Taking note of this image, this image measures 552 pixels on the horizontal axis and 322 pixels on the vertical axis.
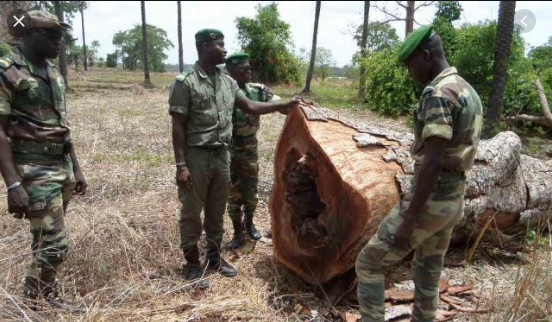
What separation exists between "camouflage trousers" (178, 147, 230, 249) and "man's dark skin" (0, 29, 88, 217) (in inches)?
31.5

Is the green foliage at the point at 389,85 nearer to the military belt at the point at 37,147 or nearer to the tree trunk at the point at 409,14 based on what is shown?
the tree trunk at the point at 409,14

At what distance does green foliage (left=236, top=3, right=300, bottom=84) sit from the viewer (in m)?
22.4

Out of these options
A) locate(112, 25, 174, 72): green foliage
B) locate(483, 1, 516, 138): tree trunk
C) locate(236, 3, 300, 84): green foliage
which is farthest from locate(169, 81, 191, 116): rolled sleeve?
locate(112, 25, 174, 72): green foliage

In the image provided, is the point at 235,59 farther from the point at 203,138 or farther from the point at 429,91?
the point at 429,91

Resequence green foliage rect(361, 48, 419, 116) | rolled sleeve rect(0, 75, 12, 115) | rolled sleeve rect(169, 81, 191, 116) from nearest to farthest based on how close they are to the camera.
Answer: rolled sleeve rect(0, 75, 12, 115) → rolled sleeve rect(169, 81, 191, 116) → green foliage rect(361, 48, 419, 116)

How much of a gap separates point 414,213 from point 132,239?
2189 millimetres

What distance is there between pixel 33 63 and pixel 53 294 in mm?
1362

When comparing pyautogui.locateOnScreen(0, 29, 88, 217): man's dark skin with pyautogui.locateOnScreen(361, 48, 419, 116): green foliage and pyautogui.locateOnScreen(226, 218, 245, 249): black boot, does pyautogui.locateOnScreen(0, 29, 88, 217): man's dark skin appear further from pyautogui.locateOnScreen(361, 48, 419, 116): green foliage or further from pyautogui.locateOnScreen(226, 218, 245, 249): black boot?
pyautogui.locateOnScreen(361, 48, 419, 116): green foliage

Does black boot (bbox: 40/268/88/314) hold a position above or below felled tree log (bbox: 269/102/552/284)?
below

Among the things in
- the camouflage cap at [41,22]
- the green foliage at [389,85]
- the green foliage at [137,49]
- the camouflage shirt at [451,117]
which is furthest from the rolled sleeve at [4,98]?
the green foliage at [137,49]

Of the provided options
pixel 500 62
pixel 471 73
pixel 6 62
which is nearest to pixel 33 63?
pixel 6 62

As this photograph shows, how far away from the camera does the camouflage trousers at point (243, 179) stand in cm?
399

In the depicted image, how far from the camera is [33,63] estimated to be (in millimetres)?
2570

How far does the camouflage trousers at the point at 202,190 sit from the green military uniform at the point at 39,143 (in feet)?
2.67
